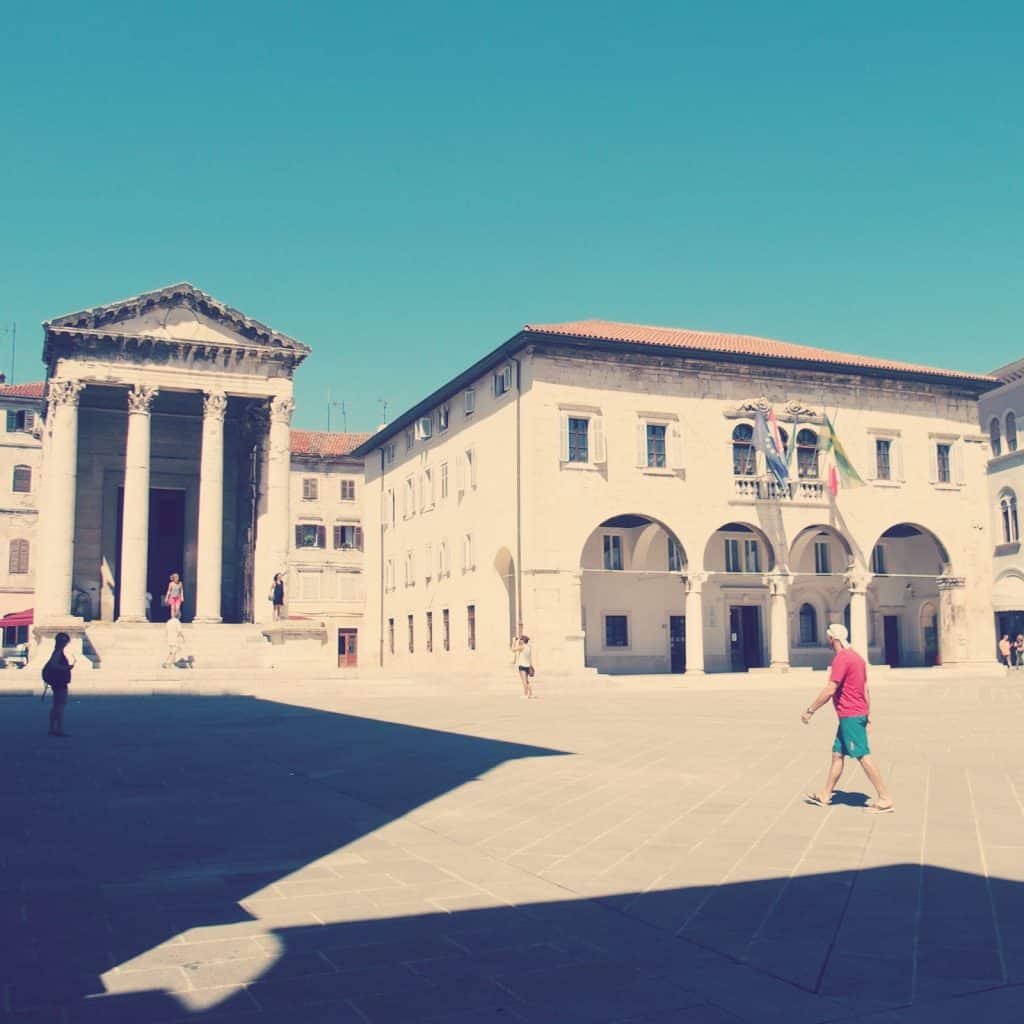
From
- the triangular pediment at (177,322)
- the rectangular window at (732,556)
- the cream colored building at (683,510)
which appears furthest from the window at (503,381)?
the rectangular window at (732,556)

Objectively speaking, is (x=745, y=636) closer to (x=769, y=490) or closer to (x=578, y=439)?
(x=769, y=490)

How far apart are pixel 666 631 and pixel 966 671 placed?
11.9 metres

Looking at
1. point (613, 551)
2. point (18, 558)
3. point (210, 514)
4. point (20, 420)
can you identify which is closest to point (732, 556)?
point (613, 551)

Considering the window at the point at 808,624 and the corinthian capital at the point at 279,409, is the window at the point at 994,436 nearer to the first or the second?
the window at the point at 808,624

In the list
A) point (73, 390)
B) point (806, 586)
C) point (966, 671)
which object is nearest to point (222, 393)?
point (73, 390)

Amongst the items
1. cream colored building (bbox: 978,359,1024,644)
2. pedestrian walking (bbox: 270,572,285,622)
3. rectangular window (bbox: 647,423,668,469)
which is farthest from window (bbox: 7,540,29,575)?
cream colored building (bbox: 978,359,1024,644)

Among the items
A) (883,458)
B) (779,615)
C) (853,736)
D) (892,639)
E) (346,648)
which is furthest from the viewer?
(346,648)

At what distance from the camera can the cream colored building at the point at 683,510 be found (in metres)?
38.5

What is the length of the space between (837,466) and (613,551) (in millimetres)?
9350

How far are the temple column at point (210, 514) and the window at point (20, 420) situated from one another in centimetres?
2605

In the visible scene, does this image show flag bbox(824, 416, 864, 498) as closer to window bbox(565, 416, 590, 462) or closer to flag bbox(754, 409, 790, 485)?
flag bbox(754, 409, 790, 485)

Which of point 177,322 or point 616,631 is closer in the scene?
point 177,322

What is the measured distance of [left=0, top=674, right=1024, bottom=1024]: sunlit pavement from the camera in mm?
4973

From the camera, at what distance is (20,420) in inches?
2315
